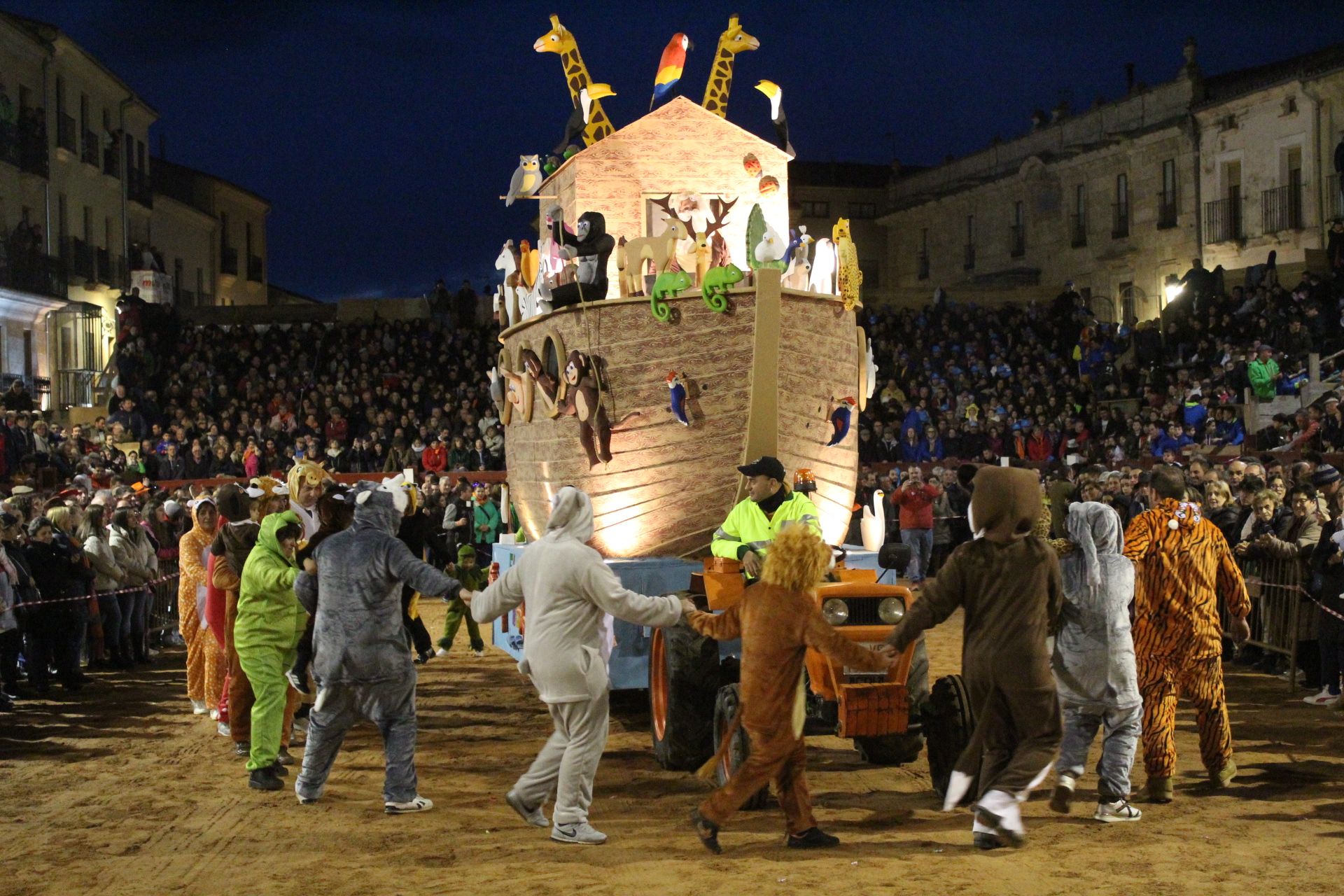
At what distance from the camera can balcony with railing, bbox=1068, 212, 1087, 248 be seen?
39.8 metres

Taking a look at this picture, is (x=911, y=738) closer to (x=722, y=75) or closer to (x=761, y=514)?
(x=761, y=514)

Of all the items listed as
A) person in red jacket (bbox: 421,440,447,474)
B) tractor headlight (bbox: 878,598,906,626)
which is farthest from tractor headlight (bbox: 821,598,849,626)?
person in red jacket (bbox: 421,440,447,474)

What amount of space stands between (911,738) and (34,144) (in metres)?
29.0

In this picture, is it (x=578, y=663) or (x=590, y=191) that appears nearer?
(x=578, y=663)

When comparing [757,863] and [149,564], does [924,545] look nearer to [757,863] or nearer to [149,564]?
[149,564]

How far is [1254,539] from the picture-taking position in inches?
508

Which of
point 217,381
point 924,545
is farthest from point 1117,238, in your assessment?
point 217,381

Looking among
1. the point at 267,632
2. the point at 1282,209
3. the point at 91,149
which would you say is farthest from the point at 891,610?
the point at 91,149

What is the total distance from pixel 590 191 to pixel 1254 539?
6248 mm

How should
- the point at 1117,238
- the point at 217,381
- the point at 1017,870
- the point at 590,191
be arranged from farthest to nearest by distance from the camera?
the point at 1117,238 → the point at 217,381 → the point at 590,191 → the point at 1017,870

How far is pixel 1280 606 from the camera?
1325 centimetres

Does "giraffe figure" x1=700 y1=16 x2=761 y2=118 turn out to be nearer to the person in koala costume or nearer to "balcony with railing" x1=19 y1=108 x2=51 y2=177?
the person in koala costume

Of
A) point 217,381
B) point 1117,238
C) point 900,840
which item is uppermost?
point 1117,238

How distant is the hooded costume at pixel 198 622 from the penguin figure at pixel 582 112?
4109 millimetres
